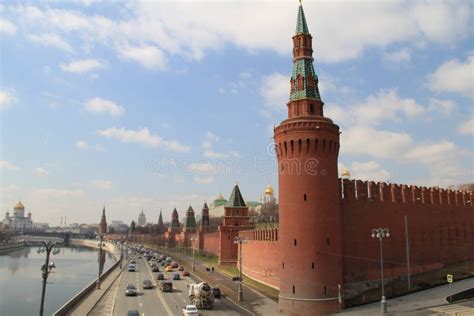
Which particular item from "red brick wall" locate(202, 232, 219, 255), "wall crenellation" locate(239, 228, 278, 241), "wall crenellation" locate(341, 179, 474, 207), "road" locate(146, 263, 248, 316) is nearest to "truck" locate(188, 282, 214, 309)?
"road" locate(146, 263, 248, 316)

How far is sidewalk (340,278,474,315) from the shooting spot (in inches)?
1352

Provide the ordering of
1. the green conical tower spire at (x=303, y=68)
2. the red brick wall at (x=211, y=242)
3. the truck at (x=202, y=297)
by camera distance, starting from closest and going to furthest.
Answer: the truck at (x=202, y=297) < the green conical tower spire at (x=303, y=68) < the red brick wall at (x=211, y=242)

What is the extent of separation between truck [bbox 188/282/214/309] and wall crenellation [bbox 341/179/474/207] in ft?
50.2

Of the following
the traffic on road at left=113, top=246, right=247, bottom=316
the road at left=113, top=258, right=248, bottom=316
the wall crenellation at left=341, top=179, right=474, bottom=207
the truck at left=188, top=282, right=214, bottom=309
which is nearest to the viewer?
the traffic on road at left=113, top=246, right=247, bottom=316

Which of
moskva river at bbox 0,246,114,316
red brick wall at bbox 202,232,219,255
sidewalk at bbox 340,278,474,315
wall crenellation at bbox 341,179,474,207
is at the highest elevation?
wall crenellation at bbox 341,179,474,207

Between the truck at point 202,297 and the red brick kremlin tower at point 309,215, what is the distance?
6.53 meters

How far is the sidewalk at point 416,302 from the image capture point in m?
34.3

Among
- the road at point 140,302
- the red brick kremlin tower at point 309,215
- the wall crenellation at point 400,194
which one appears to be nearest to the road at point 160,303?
the road at point 140,302

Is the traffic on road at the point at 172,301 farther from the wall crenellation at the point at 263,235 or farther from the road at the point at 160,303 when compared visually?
the wall crenellation at the point at 263,235

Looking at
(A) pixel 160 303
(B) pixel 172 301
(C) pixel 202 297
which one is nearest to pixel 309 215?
(C) pixel 202 297

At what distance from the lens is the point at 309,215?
3550cm

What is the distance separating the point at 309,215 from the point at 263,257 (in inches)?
698

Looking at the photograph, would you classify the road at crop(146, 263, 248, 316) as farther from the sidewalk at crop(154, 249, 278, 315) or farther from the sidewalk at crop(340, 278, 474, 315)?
the sidewalk at crop(340, 278, 474, 315)

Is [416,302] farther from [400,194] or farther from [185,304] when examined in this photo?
[185,304]
